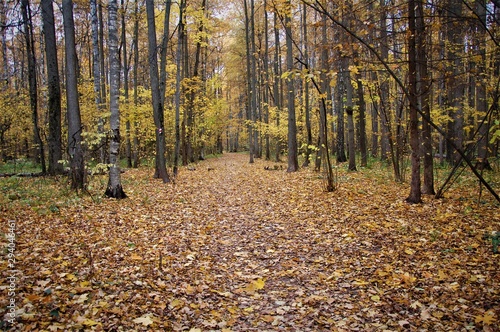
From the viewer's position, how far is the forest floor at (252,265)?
3510mm

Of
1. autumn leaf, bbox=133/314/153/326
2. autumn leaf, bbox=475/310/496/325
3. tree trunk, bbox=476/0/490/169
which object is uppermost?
tree trunk, bbox=476/0/490/169

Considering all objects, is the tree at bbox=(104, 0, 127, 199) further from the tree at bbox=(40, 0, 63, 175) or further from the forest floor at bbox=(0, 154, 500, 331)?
the tree at bbox=(40, 0, 63, 175)

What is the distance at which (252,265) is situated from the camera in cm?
509

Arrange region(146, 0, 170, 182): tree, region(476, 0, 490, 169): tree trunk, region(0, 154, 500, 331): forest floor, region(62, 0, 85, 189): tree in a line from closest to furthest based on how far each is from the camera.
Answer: region(0, 154, 500, 331): forest floor → region(476, 0, 490, 169): tree trunk → region(62, 0, 85, 189): tree → region(146, 0, 170, 182): tree

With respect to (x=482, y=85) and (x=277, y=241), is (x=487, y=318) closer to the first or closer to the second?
(x=277, y=241)

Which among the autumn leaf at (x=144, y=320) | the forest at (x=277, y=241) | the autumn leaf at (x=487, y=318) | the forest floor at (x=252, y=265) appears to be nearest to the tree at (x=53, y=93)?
the forest at (x=277, y=241)

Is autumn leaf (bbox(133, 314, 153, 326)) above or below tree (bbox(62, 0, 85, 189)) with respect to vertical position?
below

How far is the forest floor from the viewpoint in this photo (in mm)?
3510

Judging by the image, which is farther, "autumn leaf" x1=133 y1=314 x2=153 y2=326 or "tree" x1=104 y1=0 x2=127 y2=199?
"tree" x1=104 y1=0 x2=127 y2=199

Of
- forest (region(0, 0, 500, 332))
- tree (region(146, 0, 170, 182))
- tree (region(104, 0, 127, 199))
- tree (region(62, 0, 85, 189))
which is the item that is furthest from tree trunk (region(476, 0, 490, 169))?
tree (region(146, 0, 170, 182))

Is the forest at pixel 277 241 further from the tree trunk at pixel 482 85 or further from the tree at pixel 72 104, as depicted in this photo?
the tree trunk at pixel 482 85

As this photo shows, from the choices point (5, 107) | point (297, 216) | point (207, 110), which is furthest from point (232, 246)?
point (207, 110)

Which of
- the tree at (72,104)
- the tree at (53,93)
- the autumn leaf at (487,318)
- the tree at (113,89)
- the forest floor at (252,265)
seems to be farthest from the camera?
the tree at (53,93)

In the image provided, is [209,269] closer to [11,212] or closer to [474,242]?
[474,242]
